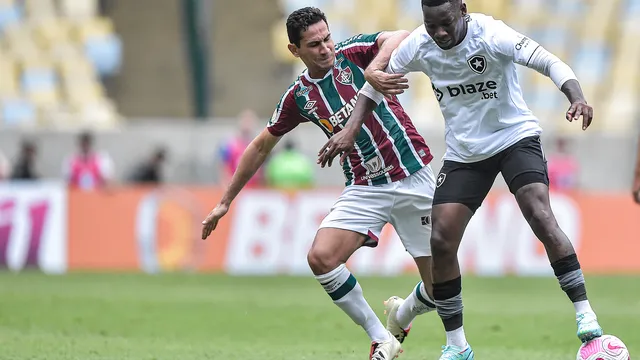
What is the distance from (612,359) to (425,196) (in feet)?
6.29

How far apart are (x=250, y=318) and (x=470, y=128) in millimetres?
4981

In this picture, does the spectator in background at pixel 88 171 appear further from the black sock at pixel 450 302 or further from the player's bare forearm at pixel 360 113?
the black sock at pixel 450 302

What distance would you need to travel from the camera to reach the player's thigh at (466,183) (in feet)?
24.9

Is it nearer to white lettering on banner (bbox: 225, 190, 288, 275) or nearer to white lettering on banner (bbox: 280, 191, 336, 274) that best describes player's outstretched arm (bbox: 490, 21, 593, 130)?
white lettering on banner (bbox: 280, 191, 336, 274)

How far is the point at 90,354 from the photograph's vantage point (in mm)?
8438

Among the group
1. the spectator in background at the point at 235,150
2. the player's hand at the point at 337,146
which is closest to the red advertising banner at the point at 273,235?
the spectator in background at the point at 235,150

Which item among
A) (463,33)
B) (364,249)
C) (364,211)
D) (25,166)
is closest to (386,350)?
(364,211)

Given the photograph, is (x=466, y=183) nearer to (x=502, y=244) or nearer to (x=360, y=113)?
(x=360, y=113)

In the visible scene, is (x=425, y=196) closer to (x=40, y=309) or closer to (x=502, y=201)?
(x=40, y=309)

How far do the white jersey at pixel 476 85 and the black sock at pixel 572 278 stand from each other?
2.83 ft

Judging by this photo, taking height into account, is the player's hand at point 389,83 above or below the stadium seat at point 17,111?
above

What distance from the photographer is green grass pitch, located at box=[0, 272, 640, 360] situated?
891 centimetres

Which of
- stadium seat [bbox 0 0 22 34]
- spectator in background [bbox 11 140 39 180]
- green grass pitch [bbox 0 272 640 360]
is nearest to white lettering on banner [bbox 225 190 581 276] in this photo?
green grass pitch [bbox 0 272 640 360]

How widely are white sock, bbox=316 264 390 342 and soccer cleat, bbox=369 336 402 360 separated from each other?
43 mm
